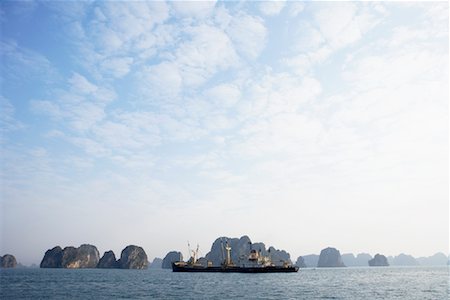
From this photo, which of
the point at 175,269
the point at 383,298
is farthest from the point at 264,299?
the point at 175,269

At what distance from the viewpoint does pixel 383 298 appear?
66.8 metres

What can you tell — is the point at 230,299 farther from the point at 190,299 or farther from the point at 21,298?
the point at 21,298

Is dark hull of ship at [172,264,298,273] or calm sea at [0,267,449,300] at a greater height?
dark hull of ship at [172,264,298,273]

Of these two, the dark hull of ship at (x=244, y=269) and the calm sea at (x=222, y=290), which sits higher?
the dark hull of ship at (x=244, y=269)

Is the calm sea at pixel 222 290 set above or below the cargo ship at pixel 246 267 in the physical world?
below

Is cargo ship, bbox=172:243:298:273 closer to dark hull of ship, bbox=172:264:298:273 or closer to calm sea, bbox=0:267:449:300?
dark hull of ship, bbox=172:264:298:273

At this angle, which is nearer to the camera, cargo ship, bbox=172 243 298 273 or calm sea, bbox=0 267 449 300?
calm sea, bbox=0 267 449 300

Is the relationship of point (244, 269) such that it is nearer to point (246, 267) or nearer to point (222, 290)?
point (246, 267)

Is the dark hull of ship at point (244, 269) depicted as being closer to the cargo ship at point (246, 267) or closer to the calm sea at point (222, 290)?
the cargo ship at point (246, 267)

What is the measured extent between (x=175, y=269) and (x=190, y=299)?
12349 cm

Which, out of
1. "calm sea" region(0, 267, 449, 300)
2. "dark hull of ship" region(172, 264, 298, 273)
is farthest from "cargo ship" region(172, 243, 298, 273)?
"calm sea" region(0, 267, 449, 300)

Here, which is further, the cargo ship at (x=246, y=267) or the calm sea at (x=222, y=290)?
the cargo ship at (x=246, y=267)

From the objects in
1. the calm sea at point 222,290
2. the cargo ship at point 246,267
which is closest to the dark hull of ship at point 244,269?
the cargo ship at point 246,267

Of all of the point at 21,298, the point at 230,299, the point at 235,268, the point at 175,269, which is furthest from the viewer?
the point at 175,269
